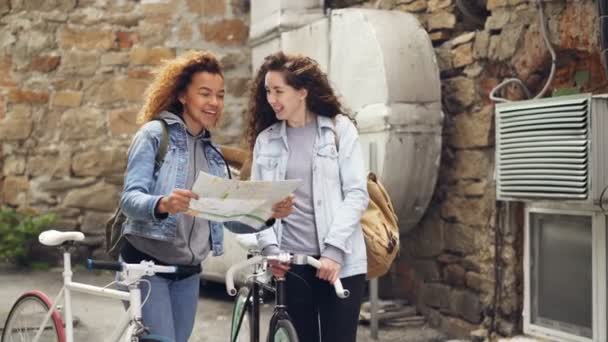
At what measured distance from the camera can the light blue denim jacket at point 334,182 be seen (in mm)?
3484

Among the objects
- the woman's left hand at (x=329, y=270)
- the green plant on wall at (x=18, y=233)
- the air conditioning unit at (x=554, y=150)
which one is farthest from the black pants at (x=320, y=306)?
the green plant on wall at (x=18, y=233)

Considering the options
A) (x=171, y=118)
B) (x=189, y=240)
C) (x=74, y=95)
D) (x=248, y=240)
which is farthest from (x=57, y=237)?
(x=74, y=95)

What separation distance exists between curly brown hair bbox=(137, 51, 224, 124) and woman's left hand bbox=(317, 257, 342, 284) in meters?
0.77

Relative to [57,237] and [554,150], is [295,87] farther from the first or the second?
[554,150]

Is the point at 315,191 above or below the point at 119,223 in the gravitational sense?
above

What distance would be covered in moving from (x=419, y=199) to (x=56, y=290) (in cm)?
266

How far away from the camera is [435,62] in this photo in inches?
231

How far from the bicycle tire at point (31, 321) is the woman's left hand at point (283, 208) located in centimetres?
106

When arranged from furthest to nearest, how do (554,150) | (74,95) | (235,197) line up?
(74,95), (554,150), (235,197)

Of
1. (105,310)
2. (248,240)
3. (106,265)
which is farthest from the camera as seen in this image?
(105,310)

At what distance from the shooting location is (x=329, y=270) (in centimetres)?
341

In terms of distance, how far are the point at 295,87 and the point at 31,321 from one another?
5.06 ft

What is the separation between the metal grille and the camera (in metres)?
4.61

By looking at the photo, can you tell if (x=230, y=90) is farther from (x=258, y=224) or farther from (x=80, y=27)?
(x=258, y=224)
